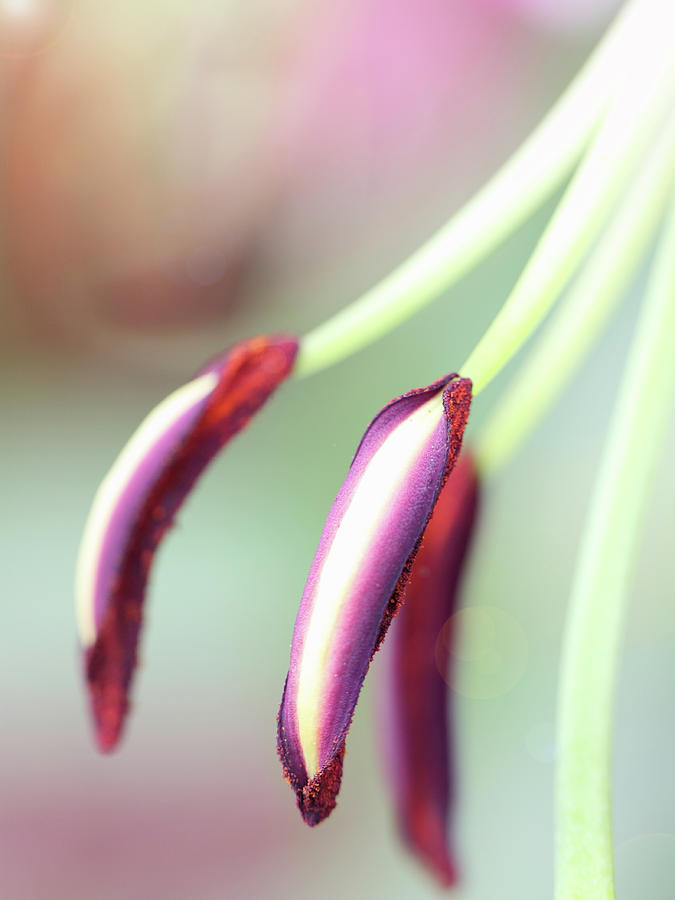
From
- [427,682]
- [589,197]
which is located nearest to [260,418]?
[427,682]

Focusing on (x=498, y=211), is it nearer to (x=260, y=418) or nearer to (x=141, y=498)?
(x=141, y=498)

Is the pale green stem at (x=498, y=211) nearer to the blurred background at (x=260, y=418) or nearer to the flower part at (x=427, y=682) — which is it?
the flower part at (x=427, y=682)

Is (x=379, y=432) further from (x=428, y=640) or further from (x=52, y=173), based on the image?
(x=52, y=173)

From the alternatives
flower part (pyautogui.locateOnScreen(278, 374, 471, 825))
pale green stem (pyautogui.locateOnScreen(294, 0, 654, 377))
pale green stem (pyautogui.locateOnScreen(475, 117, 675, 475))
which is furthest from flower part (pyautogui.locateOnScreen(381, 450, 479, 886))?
flower part (pyautogui.locateOnScreen(278, 374, 471, 825))

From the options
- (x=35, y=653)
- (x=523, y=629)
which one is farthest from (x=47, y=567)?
(x=523, y=629)

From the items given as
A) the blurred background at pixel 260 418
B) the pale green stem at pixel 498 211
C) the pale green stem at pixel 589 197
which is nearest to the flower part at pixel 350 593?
the pale green stem at pixel 589 197

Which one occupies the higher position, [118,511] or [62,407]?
[62,407]

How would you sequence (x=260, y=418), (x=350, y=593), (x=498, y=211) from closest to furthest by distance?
1. (x=350, y=593)
2. (x=498, y=211)
3. (x=260, y=418)
